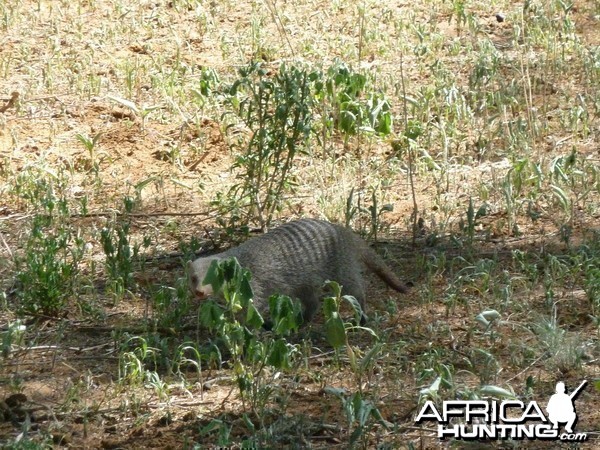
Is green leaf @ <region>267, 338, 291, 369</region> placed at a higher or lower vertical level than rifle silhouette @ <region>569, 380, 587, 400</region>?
higher

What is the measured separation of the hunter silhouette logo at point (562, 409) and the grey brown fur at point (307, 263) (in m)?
1.40

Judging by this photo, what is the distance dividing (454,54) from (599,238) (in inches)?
107

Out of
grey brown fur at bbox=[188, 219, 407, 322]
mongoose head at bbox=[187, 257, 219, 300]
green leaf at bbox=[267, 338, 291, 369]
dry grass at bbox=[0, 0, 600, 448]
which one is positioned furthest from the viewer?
grey brown fur at bbox=[188, 219, 407, 322]

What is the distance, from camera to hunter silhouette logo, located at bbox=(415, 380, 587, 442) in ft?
11.2

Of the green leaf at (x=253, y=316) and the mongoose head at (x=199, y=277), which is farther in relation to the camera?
the mongoose head at (x=199, y=277)

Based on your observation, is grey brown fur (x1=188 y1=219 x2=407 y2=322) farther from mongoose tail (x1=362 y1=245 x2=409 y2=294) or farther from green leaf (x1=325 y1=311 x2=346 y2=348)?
green leaf (x1=325 y1=311 x2=346 y2=348)

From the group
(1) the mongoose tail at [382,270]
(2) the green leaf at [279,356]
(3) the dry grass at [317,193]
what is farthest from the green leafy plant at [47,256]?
(2) the green leaf at [279,356]

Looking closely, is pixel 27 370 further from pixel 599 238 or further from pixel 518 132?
pixel 518 132

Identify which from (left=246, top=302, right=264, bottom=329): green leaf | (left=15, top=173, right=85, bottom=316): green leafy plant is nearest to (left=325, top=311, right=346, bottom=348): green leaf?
(left=246, top=302, right=264, bottom=329): green leaf

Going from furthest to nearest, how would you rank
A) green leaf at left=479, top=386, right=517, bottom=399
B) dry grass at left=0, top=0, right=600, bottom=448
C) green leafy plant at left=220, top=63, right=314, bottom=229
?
green leafy plant at left=220, top=63, right=314, bottom=229 → dry grass at left=0, top=0, right=600, bottom=448 → green leaf at left=479, top=386, right=517, bottom=399

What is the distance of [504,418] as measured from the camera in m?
3.47

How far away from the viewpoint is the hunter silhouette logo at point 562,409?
346cm

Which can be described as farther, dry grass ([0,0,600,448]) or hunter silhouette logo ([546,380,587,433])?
dry grass ([0,0,600,448])

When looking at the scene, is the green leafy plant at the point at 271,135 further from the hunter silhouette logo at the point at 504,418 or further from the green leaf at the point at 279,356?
the hunter silhouette logo at the point at 504,418
